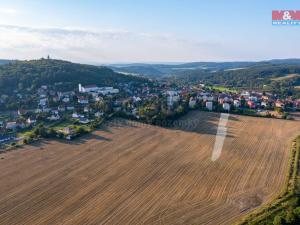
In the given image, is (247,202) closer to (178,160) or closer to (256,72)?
(178,160)

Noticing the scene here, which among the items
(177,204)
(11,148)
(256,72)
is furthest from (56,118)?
(256,72)

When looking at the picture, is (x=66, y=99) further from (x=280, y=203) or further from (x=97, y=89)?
(x=280, y=203)

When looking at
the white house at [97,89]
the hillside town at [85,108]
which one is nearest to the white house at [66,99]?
the hillside town at [85,108]

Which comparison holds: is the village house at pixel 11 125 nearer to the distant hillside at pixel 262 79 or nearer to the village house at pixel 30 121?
the village house at pixel 30 121

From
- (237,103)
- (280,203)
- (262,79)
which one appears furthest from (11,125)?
(262,79)

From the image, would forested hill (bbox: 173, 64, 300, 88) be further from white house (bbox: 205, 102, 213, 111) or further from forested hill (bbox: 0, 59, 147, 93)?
white house (bbox: 205, 102, 213, 111)

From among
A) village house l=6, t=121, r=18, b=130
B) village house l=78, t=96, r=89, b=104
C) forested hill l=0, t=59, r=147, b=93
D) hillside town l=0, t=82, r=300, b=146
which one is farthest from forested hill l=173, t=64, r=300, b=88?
village house l=6, t=121, r=18, b=130
